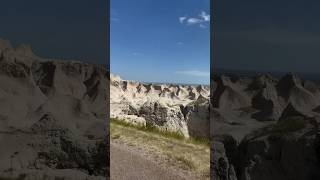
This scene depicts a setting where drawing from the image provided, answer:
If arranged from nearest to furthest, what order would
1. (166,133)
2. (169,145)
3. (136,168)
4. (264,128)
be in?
1. (264,128)
2. (136,168)
3. (169,145)
4. (166,133)

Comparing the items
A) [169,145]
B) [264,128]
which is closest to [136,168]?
[169,145]

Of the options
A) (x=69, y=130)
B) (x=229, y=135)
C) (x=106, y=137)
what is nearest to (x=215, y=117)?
(x=229, y=135)

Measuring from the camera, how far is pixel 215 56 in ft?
19.2

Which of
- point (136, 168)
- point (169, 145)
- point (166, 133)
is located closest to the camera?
point (136, 168)

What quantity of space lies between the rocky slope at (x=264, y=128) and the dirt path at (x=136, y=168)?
2243mm

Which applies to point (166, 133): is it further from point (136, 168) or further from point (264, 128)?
point (264, 128)

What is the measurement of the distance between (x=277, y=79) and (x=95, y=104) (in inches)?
96.2

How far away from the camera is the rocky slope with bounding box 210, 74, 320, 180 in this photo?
5387mm

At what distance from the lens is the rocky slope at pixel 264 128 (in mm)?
5387

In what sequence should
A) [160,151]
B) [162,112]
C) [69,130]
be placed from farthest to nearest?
[162,112]
[160,151]
[69,130]

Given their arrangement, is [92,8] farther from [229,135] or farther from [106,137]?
[229,135]

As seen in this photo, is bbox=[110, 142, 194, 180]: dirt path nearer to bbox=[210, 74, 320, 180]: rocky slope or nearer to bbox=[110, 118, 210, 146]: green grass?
bbox=[110, 118, 210, 146]: green grass

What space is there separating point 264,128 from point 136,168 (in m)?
3.48

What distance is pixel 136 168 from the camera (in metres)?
8.59
